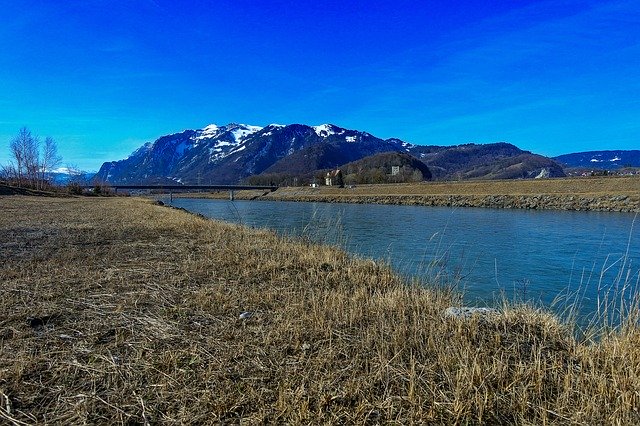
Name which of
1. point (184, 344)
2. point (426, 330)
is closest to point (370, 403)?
point (426, 330)

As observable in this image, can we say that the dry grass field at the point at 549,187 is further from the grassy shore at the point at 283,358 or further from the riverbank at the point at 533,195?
the grassy shore at the point at 283,358

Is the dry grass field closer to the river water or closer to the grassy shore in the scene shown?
the river water

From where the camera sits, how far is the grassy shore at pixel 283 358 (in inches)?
119

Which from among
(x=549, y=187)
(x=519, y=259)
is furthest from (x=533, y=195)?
(x=519, y=259)

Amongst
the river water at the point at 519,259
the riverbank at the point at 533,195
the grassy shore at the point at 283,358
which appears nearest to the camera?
the grassy shore at the point at 283,358

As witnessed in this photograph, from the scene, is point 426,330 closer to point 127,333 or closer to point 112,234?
point 127,333

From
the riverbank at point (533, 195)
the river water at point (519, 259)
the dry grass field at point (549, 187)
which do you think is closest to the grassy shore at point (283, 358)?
the river water at point (519, 259)

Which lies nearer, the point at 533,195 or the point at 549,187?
the point at 533,195

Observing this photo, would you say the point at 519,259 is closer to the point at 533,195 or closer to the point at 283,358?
the point at 283,358

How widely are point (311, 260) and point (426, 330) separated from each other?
4.92m

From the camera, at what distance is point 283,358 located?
3895 millimetres

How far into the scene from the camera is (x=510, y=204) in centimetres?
5759

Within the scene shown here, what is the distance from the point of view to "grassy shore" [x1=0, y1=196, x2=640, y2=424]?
3.01 m

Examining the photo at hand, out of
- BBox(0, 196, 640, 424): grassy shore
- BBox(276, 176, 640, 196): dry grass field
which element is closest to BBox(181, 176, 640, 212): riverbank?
BBox(276, 176, 640, 196): dry grass field
